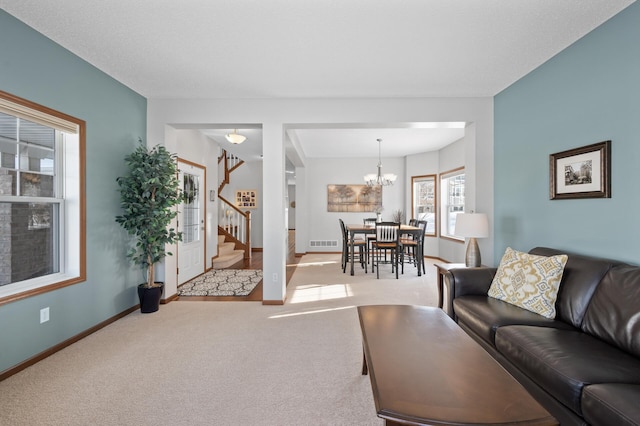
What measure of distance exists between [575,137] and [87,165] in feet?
14.7

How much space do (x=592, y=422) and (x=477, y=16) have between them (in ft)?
8.33

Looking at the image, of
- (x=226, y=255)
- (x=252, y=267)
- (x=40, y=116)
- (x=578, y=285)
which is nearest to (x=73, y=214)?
(x=40, y=116)

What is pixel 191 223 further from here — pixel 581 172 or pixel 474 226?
pixel 581 172

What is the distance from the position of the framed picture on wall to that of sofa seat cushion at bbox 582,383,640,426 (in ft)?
26.9

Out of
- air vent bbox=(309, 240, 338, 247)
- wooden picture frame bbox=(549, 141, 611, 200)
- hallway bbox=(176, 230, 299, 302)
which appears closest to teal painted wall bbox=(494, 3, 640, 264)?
wooden picture frame bbox=(549, 141, 611, 200)

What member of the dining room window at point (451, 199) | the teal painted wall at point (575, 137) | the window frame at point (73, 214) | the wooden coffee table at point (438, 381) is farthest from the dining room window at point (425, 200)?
the window frame at point (73, 214)

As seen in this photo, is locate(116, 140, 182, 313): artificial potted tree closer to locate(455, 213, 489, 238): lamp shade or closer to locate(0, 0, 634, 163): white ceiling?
locate(0, 0, 634, 163): white ceiling

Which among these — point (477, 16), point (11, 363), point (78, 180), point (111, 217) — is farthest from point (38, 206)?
point (477, 16)

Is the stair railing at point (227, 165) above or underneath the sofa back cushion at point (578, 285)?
above

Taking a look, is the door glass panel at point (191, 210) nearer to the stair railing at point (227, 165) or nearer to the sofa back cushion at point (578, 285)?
the stair railing at point (227, 165)

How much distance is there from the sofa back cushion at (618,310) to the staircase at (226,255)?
18.0ft

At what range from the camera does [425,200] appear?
23.7 feet

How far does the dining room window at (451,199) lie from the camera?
621 centimetres

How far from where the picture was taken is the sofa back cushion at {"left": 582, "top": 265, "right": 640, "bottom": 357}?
1672 mm
